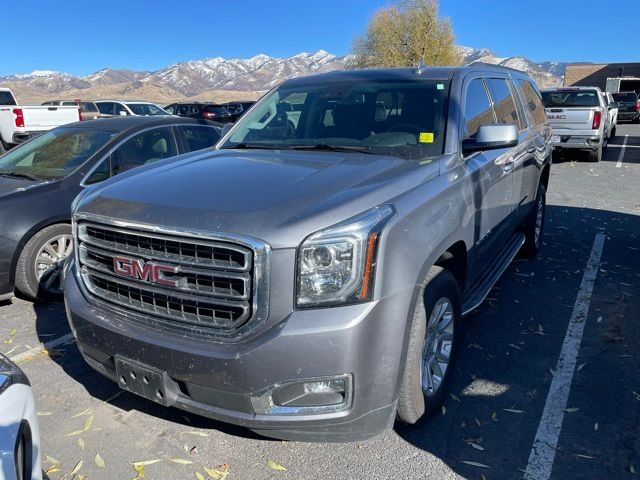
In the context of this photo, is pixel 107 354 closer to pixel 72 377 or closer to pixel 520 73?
pixel 72 377

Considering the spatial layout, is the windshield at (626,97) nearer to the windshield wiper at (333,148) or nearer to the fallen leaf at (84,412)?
the windshield wiper at (333,148)

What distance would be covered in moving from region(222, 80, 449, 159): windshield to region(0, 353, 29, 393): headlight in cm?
221

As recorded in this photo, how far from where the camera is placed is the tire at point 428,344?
2.70 m

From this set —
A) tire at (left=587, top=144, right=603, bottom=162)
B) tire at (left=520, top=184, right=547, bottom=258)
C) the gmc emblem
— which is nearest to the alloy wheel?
the gmc emblem

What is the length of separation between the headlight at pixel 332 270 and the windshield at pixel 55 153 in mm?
3704

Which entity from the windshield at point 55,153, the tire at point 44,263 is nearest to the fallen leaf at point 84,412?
the tire at point 44,263

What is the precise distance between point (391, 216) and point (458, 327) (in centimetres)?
120

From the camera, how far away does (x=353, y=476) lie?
8.95 feet

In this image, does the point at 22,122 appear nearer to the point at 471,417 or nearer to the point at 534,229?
the point at 534,229

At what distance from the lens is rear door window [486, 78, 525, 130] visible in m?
4.47

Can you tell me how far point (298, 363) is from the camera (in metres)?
2.29

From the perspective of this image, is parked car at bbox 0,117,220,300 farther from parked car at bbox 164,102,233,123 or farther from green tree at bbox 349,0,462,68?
green tree at bbox 349,0,462,68

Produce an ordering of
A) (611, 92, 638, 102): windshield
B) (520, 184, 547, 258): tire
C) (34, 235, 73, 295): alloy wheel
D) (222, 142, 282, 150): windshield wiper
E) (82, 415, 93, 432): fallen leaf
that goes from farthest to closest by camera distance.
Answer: (611, 92, 638, 102): windshield, (520, 184, 547, 258): tire, (34, 235, 73, 295): alloy wheel, (222, 142, 282, 150): windshield wiper, (82, 415, 93, 432): fallen leaf

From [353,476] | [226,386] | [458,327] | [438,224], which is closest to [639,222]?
[458,327]
